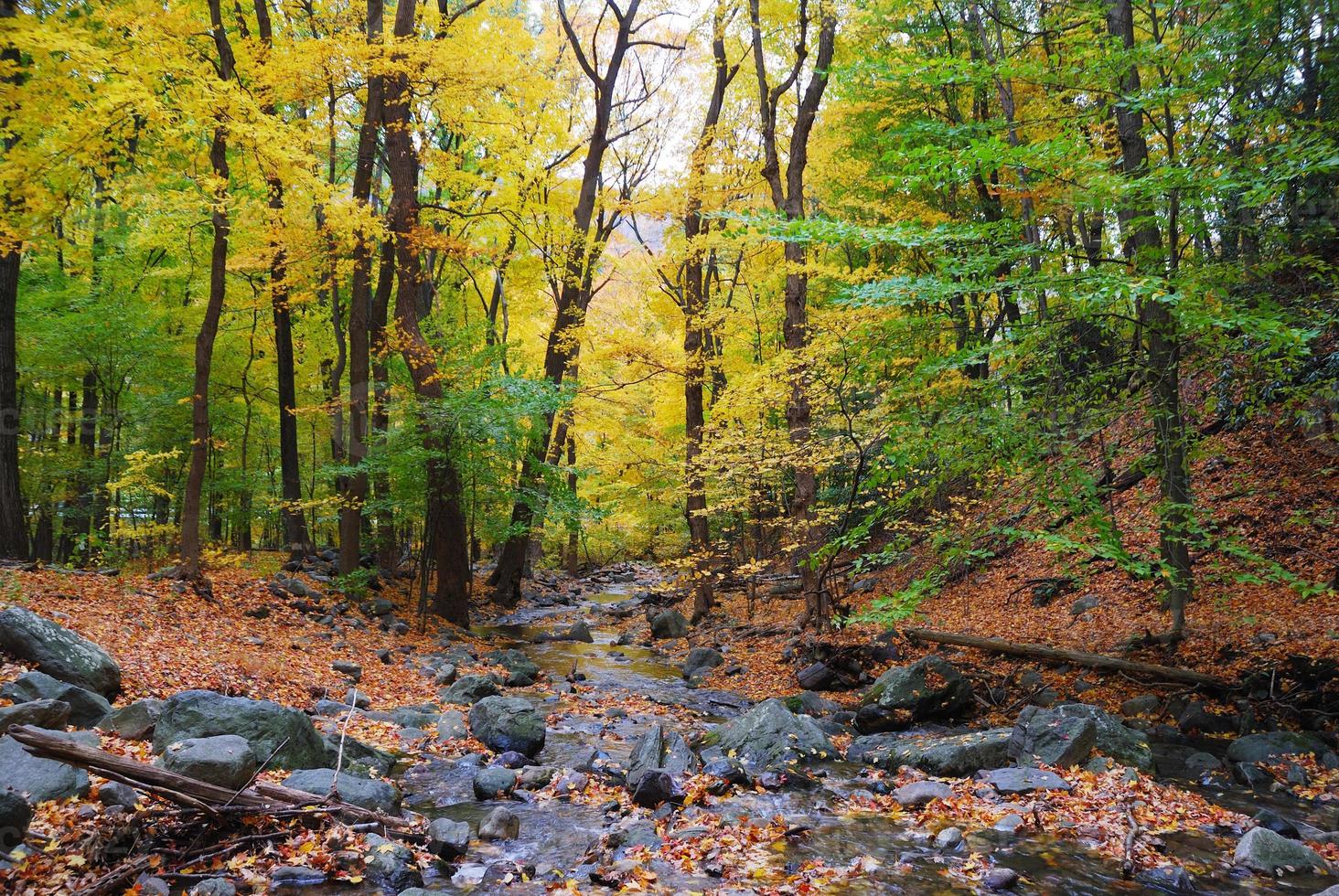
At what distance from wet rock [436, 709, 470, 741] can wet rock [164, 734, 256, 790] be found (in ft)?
10.8

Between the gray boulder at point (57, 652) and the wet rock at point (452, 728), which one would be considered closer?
the gray boulder at point (57, 652)

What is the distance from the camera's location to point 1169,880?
15.9ft

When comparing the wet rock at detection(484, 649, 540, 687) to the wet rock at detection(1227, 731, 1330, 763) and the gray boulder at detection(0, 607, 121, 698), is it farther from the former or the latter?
the wet rock at detection(1227, 731, 1330, 763)

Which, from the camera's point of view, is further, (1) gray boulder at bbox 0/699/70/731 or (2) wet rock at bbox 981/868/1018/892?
(1) gray boulder at bbox 0/699/70/731

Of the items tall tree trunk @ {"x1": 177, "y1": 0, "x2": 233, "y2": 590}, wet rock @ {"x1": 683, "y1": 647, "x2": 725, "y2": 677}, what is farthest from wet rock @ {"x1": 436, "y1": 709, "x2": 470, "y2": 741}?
tall tree trunk @ {"x1": 177, "y1": 0, "x2": 233, "y2": 590}

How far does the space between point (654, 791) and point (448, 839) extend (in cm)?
187

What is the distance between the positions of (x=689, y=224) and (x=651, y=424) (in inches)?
238

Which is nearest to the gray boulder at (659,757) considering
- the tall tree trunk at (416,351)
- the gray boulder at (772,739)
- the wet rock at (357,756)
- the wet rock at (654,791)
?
the wet rock at (654,791)

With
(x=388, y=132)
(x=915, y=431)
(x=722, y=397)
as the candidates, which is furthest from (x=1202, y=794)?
(x=388, y=132)

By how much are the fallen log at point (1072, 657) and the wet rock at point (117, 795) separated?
9.47m

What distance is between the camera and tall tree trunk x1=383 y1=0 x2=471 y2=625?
45.0ft

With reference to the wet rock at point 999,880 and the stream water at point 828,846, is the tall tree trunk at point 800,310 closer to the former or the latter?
the stream water at point 828,846

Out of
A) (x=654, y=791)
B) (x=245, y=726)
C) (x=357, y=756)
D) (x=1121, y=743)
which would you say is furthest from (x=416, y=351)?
(x=1121, y=743)

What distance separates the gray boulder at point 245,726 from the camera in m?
5.59
